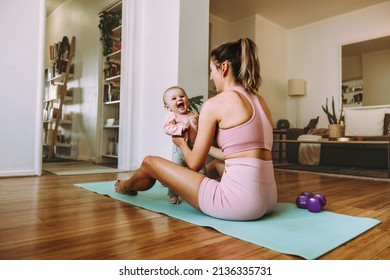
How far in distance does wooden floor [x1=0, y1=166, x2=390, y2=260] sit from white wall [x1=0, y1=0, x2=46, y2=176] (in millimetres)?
913

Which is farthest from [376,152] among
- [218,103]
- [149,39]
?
[218,103]

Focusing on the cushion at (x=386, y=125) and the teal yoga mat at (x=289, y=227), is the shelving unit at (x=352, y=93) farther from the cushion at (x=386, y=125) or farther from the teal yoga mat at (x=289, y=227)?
the teal yoga mat at (x=289, y=227)

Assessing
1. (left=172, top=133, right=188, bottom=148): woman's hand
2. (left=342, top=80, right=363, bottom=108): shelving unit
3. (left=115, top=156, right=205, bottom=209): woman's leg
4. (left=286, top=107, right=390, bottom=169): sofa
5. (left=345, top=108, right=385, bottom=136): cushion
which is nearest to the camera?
(left=115, top=156, right=205, bottom=209): woman's leg

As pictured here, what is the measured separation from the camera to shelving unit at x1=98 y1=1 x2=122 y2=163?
4.25 metres

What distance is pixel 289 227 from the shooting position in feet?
4.18

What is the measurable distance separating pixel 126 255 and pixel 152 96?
8.26ft

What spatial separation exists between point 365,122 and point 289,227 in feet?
12.8

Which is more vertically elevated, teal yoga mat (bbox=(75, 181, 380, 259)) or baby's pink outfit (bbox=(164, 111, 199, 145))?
baby's pink outfit (bbox=(164, 111, 199, 145))

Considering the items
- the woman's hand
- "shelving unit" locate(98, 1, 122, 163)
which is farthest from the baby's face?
"shelving unit" locate(98, 1, 122, 163)

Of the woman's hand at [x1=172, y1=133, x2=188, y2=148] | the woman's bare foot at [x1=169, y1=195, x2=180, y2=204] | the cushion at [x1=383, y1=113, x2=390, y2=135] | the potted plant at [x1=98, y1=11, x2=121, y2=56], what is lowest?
the woman's bare foot at [x1=169, y1=195, x2=180, y2=204]

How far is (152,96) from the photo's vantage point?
3.29 meters

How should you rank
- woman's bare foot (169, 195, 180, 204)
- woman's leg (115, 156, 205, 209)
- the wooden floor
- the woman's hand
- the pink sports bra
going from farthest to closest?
1. woman's bare foot (169, 195, 180, 204)
2. the woman's hand
3. woman's leg (115, 156, 205, 209)
4. the pink sports bra
5. the wooden floor

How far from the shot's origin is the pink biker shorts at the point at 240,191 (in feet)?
4.01

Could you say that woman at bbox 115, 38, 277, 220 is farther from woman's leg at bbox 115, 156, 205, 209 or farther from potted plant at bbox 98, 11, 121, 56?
potted plant at bbox 98, 11, 121, 56
